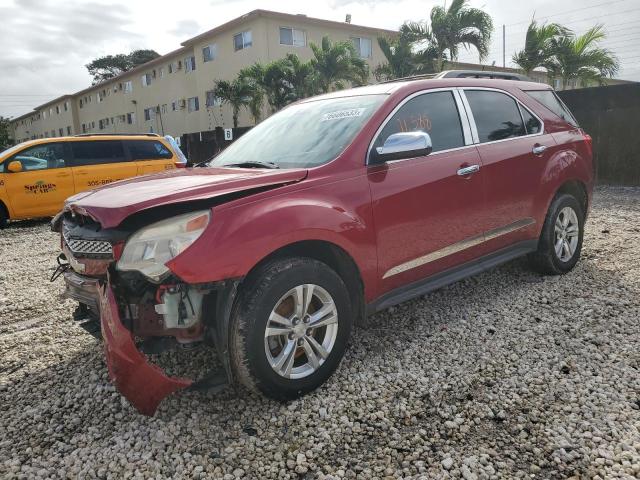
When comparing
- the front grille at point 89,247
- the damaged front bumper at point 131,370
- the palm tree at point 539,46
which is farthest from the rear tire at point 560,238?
the palm tree at point 539,46

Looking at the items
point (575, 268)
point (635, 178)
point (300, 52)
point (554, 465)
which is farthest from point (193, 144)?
point (554, 465)

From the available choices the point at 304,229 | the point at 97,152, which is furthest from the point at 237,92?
A: the point at 304,229

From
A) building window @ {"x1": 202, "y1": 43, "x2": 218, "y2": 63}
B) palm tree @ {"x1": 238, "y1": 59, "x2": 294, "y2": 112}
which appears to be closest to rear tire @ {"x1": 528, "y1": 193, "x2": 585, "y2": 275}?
palm tree @ {"x1": 238, "y1": 59, "x2": 294, "y2": 112}

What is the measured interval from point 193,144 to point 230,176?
1955 centimetres

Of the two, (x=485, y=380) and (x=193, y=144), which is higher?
(x=193, y=144)

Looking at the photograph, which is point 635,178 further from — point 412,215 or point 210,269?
point 210,269

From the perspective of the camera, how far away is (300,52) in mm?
25844

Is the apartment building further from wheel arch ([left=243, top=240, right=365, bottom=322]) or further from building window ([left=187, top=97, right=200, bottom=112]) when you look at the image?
wheel arch ([left=243, top=240, right=365, bottom=322])

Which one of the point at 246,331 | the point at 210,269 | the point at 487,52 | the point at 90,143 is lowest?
the point at 246,331

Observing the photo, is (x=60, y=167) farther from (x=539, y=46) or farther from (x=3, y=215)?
(x=539, y=46)

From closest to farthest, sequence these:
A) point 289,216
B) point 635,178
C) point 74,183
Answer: point 289,216 < point 74,183 < point 635,178

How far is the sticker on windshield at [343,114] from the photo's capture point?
3197mm

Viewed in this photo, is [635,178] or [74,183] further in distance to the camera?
[635,178]

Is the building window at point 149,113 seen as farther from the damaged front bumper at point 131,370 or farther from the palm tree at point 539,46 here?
the damaged front bumper at point 131,370
